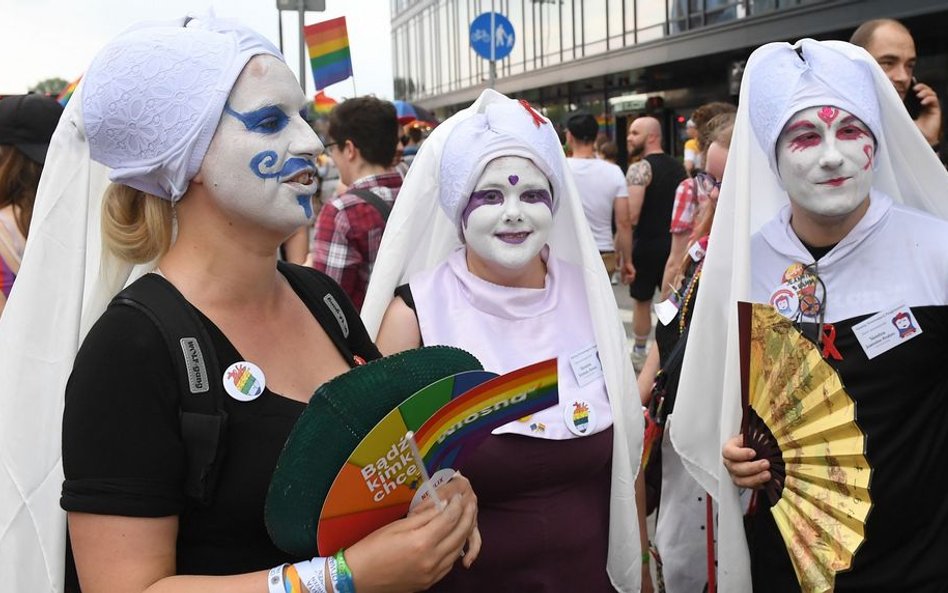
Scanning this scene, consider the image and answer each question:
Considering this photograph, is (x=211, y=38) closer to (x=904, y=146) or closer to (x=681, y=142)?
(x=904, y=146)

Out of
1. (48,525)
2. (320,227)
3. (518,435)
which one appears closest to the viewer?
(48,525)

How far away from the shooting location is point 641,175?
766 centimetres

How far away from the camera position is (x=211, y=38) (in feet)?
5.08

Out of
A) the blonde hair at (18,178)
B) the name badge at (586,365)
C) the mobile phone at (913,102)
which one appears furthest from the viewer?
the mobile phone at (913,102)

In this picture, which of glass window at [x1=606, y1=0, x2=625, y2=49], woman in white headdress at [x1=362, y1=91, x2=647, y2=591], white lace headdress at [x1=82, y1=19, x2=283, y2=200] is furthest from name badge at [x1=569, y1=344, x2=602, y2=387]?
glass window at [x1=606, y1=0, x2=625, y2=49]

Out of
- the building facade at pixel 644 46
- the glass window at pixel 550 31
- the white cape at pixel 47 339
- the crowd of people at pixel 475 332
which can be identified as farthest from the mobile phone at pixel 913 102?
the glass window at pixel 550 31

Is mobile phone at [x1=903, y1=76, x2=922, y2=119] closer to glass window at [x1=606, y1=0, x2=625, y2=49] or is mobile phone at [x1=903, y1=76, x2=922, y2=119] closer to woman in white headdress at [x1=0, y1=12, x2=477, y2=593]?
woman in white headdress at [x1=0, y1=12, x2=477, y2=593]

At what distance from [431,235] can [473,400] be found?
1.45 metres

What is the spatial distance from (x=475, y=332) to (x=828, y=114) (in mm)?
1099

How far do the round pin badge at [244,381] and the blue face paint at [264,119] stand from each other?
421mm

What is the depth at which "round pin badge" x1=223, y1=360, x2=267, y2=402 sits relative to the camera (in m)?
1.44

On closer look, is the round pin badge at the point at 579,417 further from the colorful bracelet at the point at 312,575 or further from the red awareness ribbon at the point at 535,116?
the colorful bracelet at the point at 312,575

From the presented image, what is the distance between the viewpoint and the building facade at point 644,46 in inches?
558

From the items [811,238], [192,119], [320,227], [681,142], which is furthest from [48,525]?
[681,142]
